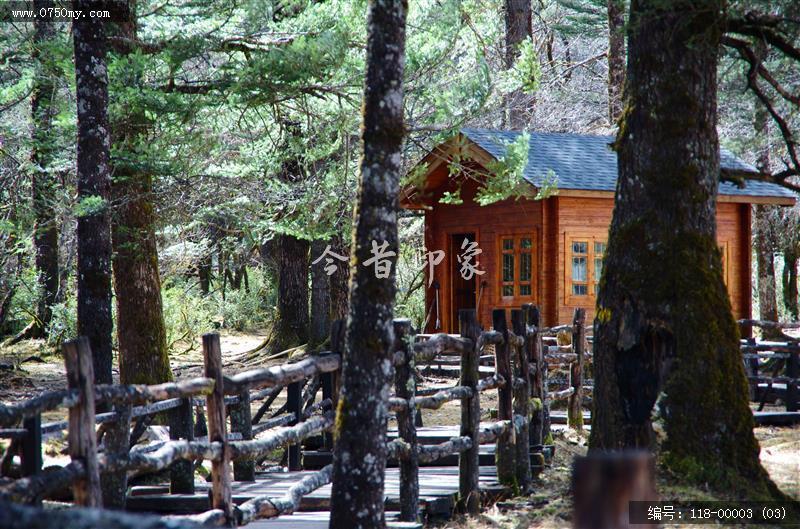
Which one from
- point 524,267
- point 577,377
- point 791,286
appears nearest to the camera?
point 577,377

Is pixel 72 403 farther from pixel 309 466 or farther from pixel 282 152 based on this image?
pixel 282 152

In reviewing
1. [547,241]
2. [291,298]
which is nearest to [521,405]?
[547,241]

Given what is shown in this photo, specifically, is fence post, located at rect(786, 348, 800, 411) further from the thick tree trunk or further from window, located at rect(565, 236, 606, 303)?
the thick tree trunk

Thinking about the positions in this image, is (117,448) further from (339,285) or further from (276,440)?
(339,285)

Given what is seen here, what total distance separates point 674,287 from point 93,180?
19.1 feet

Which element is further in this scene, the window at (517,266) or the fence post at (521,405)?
the window at (517,266)

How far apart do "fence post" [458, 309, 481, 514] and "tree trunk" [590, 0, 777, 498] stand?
1222 millimetres

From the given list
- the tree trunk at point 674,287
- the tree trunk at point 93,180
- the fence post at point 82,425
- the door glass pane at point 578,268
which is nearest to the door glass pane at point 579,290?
the door glass pane at point 578,268

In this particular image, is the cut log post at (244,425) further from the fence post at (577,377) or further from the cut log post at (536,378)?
the fence post at (577,377)

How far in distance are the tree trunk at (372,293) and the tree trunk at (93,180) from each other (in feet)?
13.8

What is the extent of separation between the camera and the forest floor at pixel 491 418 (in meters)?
7.77

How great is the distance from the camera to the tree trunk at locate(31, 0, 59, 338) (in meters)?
11.6

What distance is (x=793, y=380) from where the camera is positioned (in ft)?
45.8

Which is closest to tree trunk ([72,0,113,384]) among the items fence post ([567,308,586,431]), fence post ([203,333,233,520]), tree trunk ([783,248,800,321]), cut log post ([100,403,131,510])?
cut log post ([100,403,131,510])
